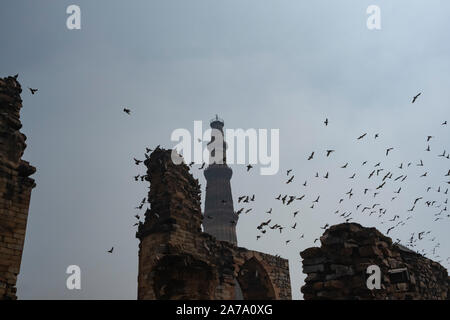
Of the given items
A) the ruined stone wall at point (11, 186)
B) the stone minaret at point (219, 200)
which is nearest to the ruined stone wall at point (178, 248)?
the ruined stone wall at point (11, 186)

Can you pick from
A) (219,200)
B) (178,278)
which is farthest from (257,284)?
(219,200)

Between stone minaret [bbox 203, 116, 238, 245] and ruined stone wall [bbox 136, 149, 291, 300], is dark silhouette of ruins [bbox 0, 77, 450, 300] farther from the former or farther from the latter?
stone minaret [bbox 203, 116, 238, 245]

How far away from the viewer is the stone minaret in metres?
51.9

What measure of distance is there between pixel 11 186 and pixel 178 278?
4463mm

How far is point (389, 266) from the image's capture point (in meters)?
6.16

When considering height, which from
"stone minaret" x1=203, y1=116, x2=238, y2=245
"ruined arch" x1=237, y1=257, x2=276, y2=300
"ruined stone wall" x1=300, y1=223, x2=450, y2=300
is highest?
A: "stone minaret" x1=203, y1=116, x2=238, y2=245

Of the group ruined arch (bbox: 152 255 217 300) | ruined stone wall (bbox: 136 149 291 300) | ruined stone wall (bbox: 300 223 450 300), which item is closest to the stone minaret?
ruined stone wall (bbox: 136 149 291 300)

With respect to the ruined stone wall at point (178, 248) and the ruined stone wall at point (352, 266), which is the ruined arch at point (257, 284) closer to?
the ruined stone wall at point (178, 248)

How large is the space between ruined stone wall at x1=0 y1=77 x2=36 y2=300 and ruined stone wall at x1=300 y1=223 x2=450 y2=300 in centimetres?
618

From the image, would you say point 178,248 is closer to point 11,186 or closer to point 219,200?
point 11,186

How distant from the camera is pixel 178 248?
1125 centimetres
